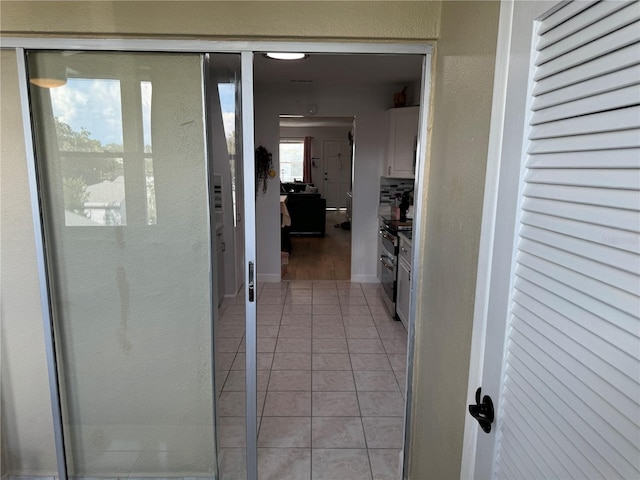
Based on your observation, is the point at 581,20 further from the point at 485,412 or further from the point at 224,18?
the point at 224,18

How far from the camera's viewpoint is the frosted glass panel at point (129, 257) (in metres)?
1.75

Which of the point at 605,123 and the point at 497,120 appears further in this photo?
the point at 497,120

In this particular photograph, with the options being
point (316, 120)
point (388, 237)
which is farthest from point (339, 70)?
point (316, 120)

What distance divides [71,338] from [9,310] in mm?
309

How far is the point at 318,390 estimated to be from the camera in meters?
2.90

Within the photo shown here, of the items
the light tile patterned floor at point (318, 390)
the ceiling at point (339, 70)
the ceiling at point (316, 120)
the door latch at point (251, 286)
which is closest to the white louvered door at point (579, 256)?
the door latch at point (251, 286)

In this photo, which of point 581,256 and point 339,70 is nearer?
point 581,256

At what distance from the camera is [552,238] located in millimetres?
861

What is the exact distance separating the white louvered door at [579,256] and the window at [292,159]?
11.2 meters

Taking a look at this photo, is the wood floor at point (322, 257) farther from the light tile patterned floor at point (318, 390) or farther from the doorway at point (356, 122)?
the light tile patterned floor at point (318, 390)

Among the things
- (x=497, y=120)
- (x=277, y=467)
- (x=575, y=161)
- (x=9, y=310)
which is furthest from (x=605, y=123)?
(x=9, y=310)

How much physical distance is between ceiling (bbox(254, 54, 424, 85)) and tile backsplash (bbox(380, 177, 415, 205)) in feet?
3.92

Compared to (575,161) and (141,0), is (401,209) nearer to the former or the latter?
(141,0)

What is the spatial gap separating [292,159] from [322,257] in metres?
6.08
